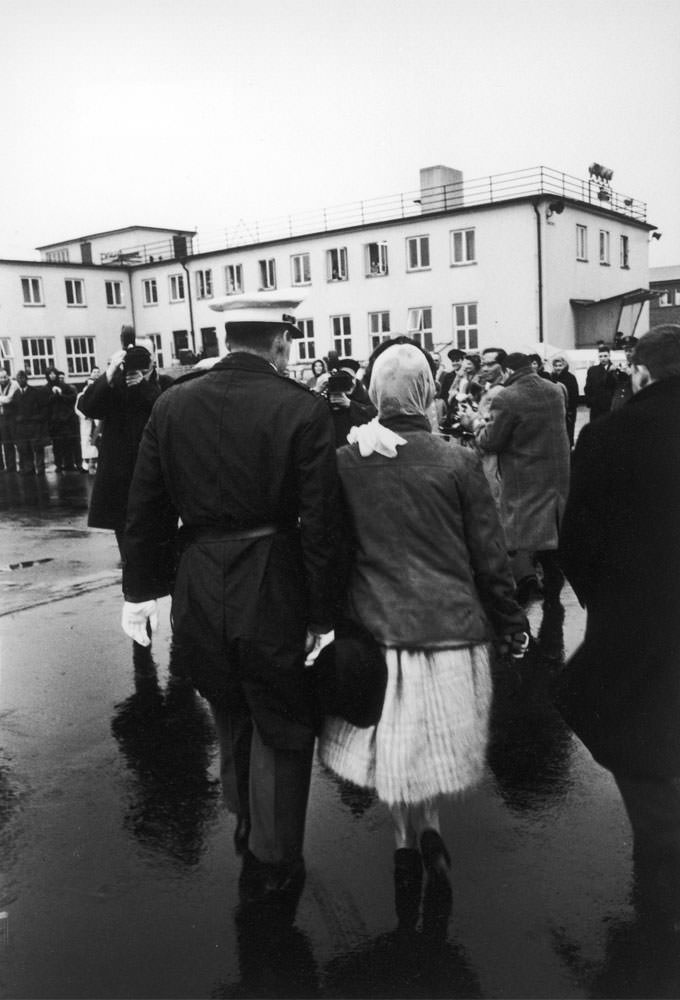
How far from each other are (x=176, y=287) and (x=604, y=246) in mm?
20697

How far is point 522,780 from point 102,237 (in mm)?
53442

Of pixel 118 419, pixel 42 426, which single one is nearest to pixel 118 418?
pixel 118 419

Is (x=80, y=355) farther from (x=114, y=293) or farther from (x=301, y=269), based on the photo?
(x=301, y=269)

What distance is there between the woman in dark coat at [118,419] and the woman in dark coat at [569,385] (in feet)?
27.6

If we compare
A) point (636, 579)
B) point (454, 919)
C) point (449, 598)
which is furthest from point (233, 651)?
point (636, 579)

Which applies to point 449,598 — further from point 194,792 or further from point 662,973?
point 194,792

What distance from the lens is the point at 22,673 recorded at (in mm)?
5770

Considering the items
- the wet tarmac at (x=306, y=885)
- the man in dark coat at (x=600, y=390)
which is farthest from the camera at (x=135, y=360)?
the man in dark coat at (x=600, y=390)

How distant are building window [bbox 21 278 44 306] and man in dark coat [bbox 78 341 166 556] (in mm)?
40857

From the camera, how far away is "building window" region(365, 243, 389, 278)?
36.8 meters

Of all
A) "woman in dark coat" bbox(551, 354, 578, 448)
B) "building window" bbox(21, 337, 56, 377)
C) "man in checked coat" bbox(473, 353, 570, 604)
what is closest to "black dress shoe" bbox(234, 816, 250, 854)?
"man in checked coat" bbox(473, 353, 570, 604)

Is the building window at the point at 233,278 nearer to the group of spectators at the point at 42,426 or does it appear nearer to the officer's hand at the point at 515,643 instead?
the group of spectators at the point at 42,426

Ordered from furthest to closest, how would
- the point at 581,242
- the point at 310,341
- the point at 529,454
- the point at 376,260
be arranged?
the point at 310,341 → the point at 376,260 → the point at 581,242 → the point at 529,454

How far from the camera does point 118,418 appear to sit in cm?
585
